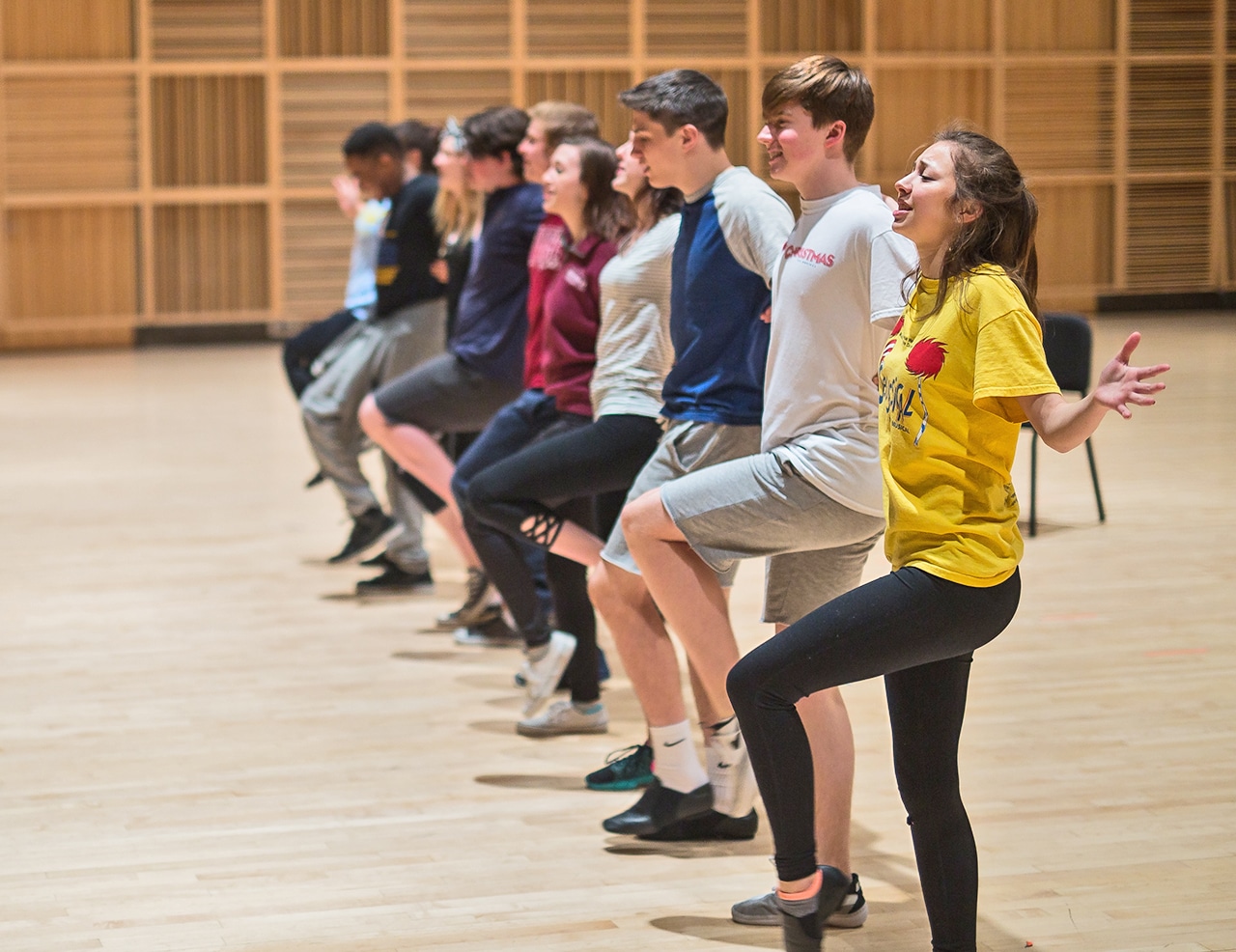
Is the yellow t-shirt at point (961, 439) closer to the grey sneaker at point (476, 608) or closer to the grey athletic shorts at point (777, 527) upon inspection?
the grey athletic shorts at point (777, 527)

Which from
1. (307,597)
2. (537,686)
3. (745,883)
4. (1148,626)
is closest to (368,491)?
(307,597)

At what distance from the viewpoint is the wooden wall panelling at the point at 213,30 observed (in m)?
13.6

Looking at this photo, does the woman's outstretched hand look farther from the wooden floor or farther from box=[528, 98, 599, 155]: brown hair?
box=[528, 98, 599, 155]: brown hair

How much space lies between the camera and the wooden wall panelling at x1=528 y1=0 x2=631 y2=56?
1412 cm

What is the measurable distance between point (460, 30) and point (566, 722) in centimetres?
1095

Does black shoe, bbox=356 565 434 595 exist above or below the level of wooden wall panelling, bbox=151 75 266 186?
below

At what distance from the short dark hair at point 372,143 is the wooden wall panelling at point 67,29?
8.80 m

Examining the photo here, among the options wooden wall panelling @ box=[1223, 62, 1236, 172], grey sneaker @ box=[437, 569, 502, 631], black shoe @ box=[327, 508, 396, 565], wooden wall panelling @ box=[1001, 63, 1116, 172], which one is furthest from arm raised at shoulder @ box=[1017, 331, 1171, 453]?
wooden wall panelling @ box=[1223, 62, 1236, 172]

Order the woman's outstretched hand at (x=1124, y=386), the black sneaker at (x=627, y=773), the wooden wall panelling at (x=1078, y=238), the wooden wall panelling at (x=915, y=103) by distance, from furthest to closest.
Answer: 1. the wooden wall panelling at (x=1078, y=238)
2. the wooden wall panelling at (x=915, y=103)
3. the black sneaker at (x=627, y=773)
4. the woman's outstretched hand at (x=1124, y=386)

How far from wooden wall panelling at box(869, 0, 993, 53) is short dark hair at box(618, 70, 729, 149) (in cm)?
1192

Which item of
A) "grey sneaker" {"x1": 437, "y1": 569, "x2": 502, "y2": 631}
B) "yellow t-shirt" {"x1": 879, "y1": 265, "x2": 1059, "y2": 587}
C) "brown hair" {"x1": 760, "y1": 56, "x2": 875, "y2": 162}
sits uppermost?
"brown hair" {"x1": 760, "y1": 56, "x2": 875, "y2": 162}

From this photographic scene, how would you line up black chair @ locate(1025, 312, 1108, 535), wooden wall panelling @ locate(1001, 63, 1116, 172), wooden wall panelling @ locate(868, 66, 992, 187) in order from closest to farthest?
black chair @ locate(1025, 312, 1108, 535)
wooden wall panelling @ locate(868, 66, 992, 187)
wooden wall panelling @ locate(1001, 63, 1116, 172)

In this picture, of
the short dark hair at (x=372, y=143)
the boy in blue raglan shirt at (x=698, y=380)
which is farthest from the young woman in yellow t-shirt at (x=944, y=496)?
the short dark hair at (x=372, y=143)

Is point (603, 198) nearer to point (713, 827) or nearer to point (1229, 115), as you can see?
point (713, 827)
